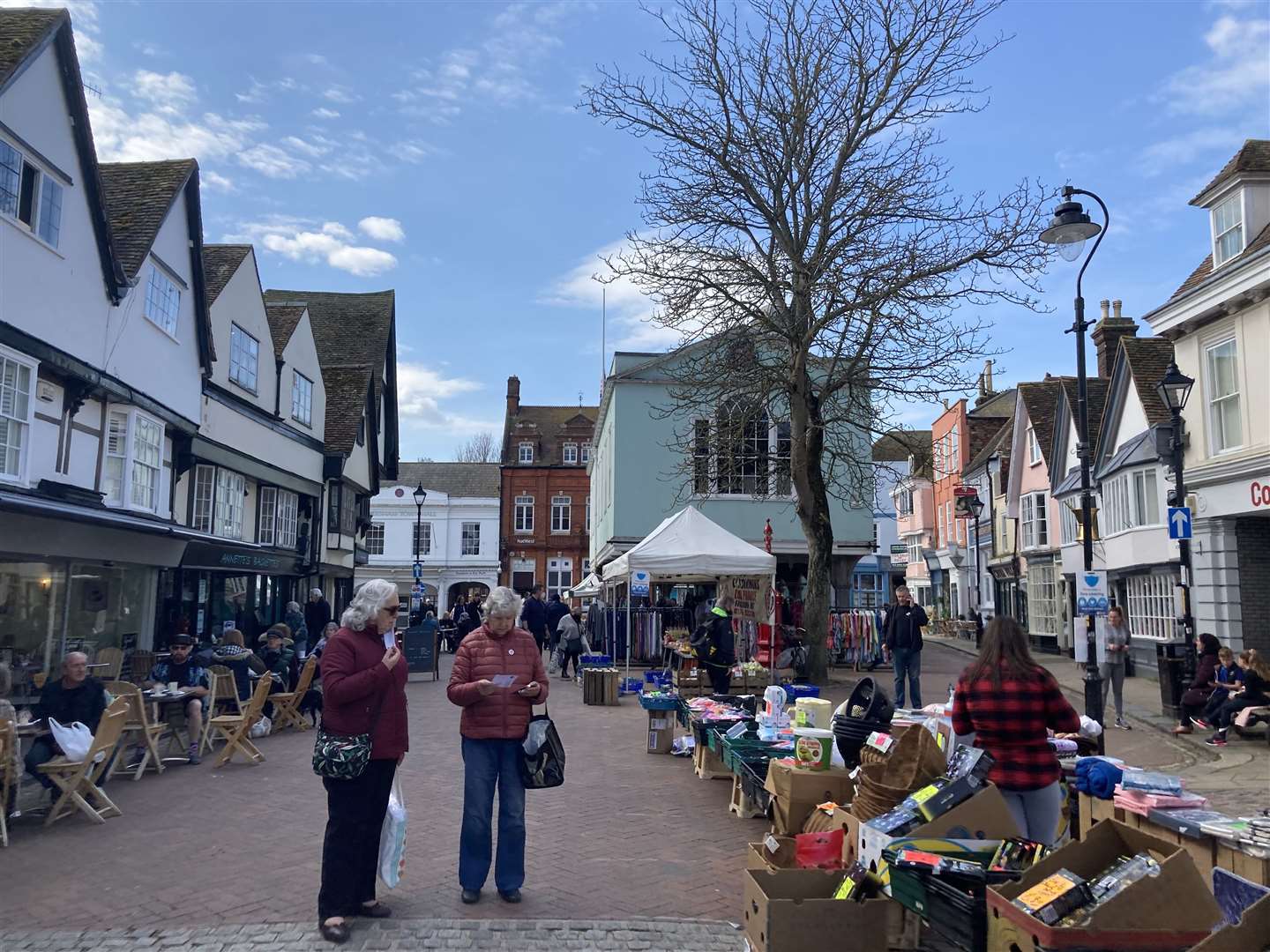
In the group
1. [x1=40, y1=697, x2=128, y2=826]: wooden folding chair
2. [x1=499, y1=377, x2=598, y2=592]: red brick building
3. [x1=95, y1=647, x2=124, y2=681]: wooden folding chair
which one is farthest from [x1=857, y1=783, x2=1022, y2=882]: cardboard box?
[x1=499, y1=377, x2=598, y2=592]: red brick building

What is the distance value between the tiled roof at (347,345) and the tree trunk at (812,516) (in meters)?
14.1

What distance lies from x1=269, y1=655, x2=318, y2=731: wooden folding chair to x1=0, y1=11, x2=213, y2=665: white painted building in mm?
2988

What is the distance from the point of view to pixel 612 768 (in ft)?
33.7

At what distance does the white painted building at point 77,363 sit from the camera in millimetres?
11859

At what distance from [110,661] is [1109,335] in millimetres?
26557

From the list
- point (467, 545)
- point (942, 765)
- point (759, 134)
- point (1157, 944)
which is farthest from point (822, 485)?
point (467, 545)

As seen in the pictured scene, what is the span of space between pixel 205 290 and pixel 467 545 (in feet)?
131

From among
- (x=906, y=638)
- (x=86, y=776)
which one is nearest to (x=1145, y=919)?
(x=86, y=776)

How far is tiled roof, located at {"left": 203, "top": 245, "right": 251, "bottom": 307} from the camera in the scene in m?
19.1

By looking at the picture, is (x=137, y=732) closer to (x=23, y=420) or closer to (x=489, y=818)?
(x=23, y=420)

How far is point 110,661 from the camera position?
14234mm

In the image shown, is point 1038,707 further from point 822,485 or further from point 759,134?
point 759,134

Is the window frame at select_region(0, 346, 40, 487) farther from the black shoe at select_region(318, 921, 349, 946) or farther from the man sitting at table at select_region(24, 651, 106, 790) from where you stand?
the black shoe at select_region(318, 921, 349, 946)

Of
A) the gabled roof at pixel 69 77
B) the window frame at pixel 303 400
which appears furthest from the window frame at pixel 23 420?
the window frame at pixel 303 400
